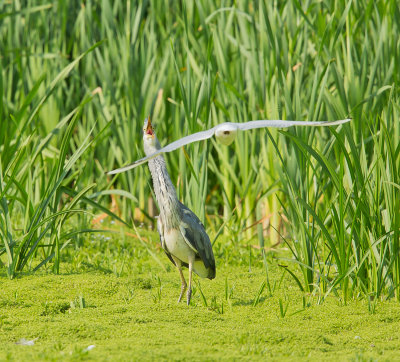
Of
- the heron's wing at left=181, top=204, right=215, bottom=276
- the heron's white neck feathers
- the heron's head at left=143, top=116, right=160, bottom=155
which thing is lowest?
the heron's wing at left=181, top=204, right=215, bottom=276

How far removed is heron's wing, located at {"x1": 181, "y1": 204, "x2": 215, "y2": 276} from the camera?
12.1ft

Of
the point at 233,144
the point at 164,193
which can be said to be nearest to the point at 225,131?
the point at 164,193

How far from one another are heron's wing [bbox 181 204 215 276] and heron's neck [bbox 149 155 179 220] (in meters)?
0.09

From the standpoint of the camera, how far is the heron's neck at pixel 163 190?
12.0 feet

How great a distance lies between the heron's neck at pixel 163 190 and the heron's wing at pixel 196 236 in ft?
0.29

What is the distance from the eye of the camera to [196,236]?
371cm

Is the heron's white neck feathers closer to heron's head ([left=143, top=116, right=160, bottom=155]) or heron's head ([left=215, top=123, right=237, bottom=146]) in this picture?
heron's head ([left=143, top=116, right=160, bottom=155])

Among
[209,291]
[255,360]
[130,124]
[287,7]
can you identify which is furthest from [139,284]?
[287,7]

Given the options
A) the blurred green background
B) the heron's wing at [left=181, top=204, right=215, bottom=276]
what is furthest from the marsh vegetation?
the heron's wing at [left=181, top=204, right=215, bottom=276]

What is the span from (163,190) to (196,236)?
336 millimetres

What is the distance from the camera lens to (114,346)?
8.67 ft

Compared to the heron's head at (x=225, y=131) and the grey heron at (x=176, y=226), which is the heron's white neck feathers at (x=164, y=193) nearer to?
the grey heron at (x=176, y=226)

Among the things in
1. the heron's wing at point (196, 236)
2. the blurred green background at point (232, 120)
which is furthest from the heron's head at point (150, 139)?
the heron's wing at point (196, 236)

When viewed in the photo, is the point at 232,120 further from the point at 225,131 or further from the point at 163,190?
the point at 225,131
